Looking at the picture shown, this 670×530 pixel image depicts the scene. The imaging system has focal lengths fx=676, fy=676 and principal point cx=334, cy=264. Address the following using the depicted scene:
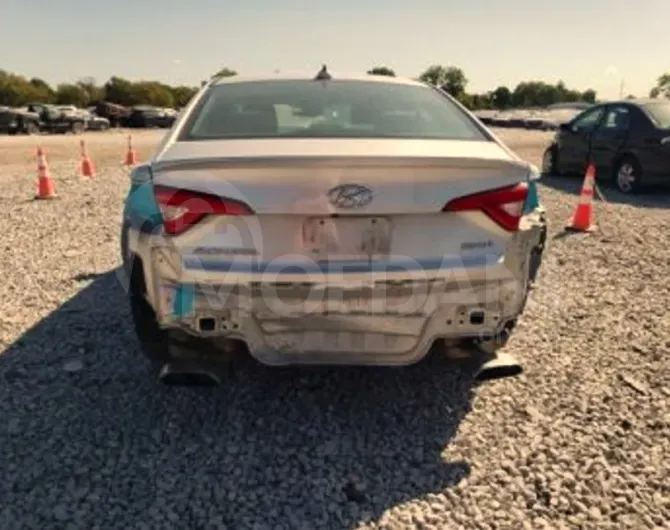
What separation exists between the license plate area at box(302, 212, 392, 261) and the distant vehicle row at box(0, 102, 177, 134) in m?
28.4

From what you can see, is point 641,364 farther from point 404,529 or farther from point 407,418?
point 404,529

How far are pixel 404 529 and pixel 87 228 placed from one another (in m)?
6.57

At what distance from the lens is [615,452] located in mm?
3141

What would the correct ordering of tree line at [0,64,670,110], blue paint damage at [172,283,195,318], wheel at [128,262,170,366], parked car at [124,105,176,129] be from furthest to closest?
tree line at [0,64,670,110], parked car at [124,105,176,129], wheel at [128,262,170,366], blue paint damage at [172,283,195,318]

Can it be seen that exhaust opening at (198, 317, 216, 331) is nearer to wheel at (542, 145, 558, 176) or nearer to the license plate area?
the license plate area

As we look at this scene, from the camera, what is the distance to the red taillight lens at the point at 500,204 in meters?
2.85

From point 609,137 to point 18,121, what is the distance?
3101 centimetres

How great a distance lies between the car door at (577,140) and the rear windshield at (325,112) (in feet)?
28.6

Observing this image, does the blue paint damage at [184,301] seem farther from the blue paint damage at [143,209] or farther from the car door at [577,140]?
the car door at [577,140]

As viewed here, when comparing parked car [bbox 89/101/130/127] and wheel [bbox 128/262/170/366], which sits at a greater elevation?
wheel [bbox 128/262/170/366]

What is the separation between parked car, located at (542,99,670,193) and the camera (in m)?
10.5


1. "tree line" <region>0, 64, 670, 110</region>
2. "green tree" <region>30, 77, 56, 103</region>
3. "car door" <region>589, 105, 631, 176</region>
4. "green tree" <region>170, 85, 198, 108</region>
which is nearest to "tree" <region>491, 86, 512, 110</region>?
"tree line" <region>0, 64, 670, 110</region>

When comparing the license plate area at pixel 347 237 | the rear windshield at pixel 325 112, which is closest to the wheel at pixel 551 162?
the rear windshield at pixel 325 112

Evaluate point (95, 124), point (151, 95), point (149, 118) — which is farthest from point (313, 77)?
point (151, 95)
